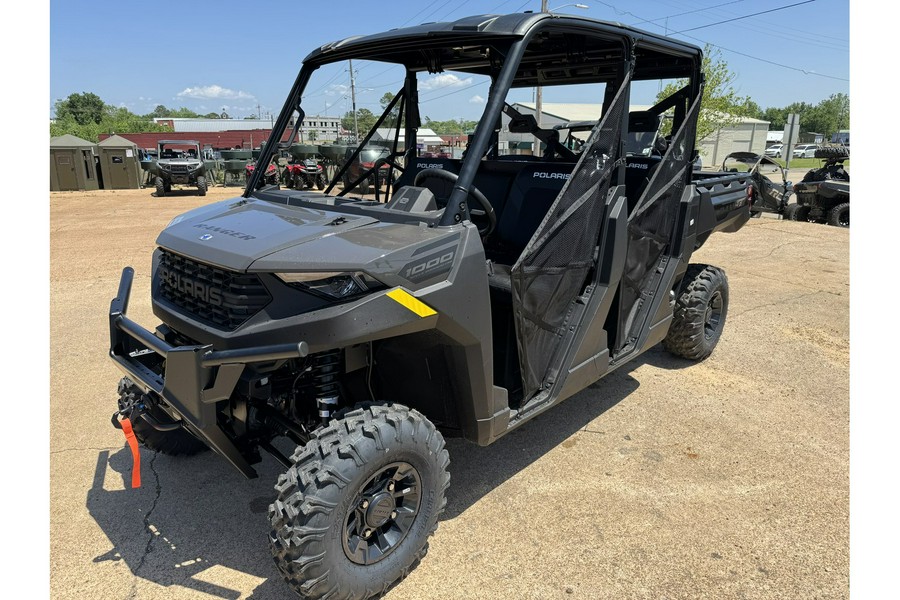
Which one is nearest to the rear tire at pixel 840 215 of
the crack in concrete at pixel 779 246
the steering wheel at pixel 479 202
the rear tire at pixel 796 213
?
the rear tire at pixel 796 213

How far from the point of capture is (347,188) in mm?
3980

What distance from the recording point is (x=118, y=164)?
21.1m

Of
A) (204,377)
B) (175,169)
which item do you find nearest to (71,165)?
(175,169)

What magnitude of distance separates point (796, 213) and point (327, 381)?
1475 cm

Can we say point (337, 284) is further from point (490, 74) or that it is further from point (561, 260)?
point (490, 74)

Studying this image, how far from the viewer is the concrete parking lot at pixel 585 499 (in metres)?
2.69

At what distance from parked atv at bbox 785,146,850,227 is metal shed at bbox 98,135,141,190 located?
2056 centimetres

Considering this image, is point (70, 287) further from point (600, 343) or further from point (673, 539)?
point (673, 539)

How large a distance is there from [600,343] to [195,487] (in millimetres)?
2475

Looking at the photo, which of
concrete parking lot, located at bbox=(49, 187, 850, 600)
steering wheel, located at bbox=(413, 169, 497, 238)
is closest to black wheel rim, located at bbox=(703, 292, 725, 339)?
concrete parking lot, located at bbox=(49, 187, 850, 600)

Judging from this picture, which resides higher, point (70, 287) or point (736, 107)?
point (736, 107)

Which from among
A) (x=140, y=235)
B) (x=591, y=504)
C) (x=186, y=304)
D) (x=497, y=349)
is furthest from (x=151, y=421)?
(x=140, y=235)

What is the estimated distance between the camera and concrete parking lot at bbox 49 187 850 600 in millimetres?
2689

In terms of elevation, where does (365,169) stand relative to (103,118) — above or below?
below
